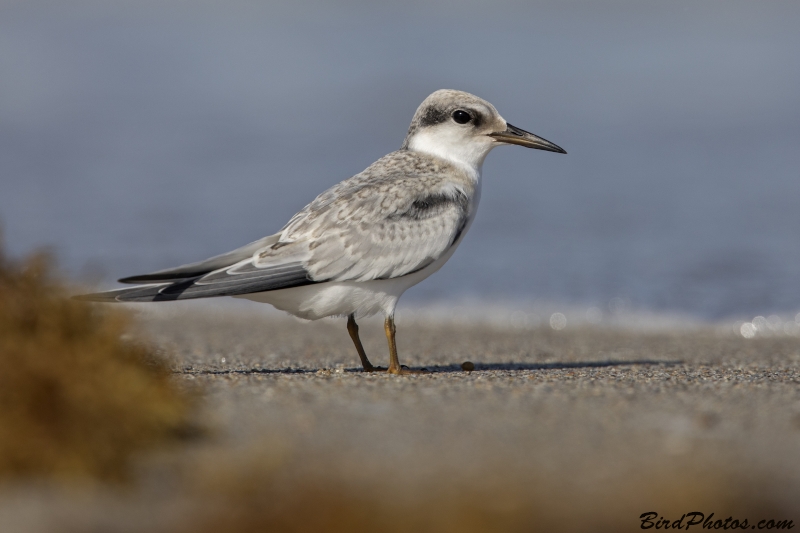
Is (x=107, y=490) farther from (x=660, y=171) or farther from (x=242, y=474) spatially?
(x=660, y=171)

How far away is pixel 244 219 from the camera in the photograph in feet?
46.4

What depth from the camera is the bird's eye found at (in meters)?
6.80

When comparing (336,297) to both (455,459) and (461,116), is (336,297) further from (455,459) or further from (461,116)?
(455,459)

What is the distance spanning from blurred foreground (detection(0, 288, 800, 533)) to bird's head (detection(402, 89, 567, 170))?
1.79 metres

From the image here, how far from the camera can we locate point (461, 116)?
268 inches

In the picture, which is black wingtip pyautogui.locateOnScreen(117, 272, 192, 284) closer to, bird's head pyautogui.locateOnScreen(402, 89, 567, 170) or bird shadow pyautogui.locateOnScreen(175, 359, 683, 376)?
bird shadow pyautogui.locateOnScreen(175, 359, 683, 376)

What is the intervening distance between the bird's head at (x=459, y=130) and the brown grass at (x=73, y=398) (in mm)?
3014

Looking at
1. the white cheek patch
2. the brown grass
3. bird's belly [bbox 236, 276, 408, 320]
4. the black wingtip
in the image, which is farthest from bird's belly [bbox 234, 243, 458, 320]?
the brown grass

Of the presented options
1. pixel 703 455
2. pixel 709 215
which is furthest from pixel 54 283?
pixel 709 215

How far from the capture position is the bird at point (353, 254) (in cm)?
586

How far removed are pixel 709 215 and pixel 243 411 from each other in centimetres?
1108

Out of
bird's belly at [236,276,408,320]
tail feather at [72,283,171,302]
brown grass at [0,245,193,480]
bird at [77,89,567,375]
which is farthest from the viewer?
bird's belly at [236,276,408,320]

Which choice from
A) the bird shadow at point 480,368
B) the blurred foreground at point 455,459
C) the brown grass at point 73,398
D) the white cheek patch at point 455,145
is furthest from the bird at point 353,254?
the brown grass at point 73,398

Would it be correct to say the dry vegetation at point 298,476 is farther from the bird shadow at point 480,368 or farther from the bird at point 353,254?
the bird shadow at point 480,368
